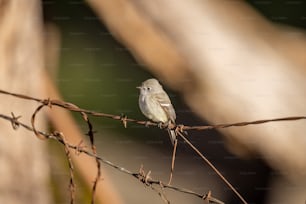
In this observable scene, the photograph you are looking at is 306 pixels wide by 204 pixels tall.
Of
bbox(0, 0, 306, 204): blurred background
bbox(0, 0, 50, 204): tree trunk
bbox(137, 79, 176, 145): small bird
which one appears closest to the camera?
bbox(137, 79, 176, 145): small bird

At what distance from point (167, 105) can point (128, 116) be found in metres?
3.86

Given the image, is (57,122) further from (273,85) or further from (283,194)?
(283,194)

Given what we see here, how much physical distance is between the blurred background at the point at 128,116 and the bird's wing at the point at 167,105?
173cm

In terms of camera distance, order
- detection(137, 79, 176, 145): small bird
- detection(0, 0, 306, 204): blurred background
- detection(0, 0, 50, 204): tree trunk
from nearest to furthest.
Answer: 1. detection(137, 79, 176, 145): small bird
2. detection(0, 0, 50, 204): tree trunk
3. detection(0, 0, 306, 204): blurred background

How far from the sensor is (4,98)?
14.1 ft

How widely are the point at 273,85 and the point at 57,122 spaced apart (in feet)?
4.88

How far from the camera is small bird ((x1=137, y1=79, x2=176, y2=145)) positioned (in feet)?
12.3

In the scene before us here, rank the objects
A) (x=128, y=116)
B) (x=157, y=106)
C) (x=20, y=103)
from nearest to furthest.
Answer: (x=157, y=106) → (x=20, y=103) → (x=128, y=116)

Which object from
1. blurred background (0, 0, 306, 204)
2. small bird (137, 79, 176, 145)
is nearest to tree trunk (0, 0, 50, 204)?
small bird (137, 79, 176, 145)

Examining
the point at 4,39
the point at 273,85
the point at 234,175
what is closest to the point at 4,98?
the point at 4,39

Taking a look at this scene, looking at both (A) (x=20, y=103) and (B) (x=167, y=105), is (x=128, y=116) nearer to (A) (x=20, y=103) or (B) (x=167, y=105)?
(A) (x=20, y=103)

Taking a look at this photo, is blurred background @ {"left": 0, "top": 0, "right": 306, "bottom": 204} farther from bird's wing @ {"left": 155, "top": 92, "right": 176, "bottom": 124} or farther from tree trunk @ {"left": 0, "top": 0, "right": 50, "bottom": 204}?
bird's wing @ {"left": 155, "top": 92, "right": 176, "bottom": 124}

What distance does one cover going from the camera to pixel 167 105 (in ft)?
12.4

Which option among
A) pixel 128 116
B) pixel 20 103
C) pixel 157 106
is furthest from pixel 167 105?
pixel 128 116
